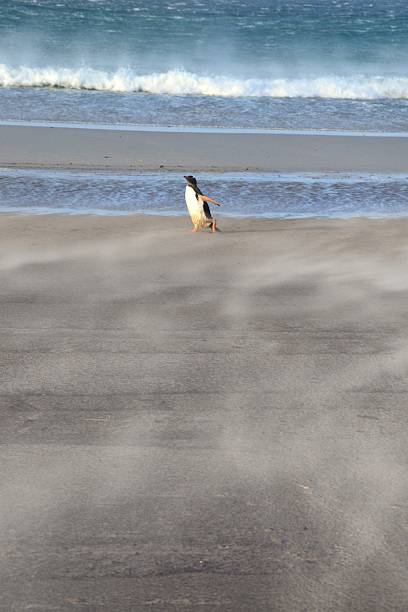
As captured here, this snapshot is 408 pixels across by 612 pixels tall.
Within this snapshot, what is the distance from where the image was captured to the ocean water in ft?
35.9

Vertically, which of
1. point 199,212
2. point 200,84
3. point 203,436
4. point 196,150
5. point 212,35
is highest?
point 203,436

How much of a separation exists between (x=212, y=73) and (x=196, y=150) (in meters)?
12.8

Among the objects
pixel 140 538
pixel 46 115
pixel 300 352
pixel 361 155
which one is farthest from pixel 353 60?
pixel 140 538

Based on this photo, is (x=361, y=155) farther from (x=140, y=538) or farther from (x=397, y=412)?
(x=140, y=538)

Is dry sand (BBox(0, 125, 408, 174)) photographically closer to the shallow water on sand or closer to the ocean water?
the shallow water on sand

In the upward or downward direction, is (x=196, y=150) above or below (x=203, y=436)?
below

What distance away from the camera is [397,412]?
4.57 metres

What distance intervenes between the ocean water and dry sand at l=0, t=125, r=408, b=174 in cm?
98

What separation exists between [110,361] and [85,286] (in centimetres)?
153

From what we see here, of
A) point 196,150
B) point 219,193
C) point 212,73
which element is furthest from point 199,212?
point 212,73

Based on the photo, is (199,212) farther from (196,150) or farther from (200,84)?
(200,84)

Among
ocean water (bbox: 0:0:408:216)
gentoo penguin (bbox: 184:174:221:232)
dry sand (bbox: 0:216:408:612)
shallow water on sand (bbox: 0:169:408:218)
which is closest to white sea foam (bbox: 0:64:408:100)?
ocean water (bbox: 0:0:408:216)

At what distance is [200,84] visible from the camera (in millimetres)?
22953

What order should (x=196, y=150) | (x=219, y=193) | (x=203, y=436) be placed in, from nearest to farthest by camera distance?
1. (x=203, y=436)
2. (x=219, y=193)
3. (x=196, y=150)
